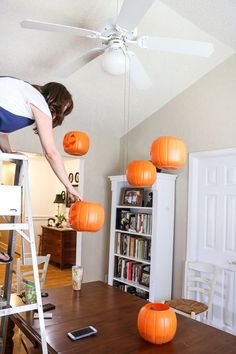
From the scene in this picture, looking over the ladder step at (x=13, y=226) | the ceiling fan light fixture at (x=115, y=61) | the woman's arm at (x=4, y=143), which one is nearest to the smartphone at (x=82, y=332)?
the ladder step at (x=13, y=226)

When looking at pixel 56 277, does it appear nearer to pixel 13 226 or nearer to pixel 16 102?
pixel 13 226

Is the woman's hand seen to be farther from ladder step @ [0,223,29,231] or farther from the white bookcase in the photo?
the white bookcase

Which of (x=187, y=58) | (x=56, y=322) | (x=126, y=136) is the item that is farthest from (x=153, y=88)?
(x=56, y=322)

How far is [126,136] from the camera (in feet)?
15.3

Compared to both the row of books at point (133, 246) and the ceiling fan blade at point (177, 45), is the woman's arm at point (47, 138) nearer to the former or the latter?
the ceiling fan blade at point (177, 45)

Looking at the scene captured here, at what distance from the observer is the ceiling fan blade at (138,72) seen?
7.16ft

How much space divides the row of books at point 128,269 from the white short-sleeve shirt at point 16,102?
2.93 meters

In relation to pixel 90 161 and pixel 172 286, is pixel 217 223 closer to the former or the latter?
pixel 172 286

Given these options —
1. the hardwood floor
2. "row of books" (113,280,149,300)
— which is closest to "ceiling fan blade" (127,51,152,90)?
"row of books" (113,280,149,300)

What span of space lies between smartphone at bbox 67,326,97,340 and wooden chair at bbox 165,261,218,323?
4.77 ft

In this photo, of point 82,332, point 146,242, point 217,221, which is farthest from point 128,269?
point 82,332

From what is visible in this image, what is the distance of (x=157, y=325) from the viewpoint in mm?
1510

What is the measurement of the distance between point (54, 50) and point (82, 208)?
1.72 metres

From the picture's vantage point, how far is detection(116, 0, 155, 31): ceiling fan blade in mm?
1687
